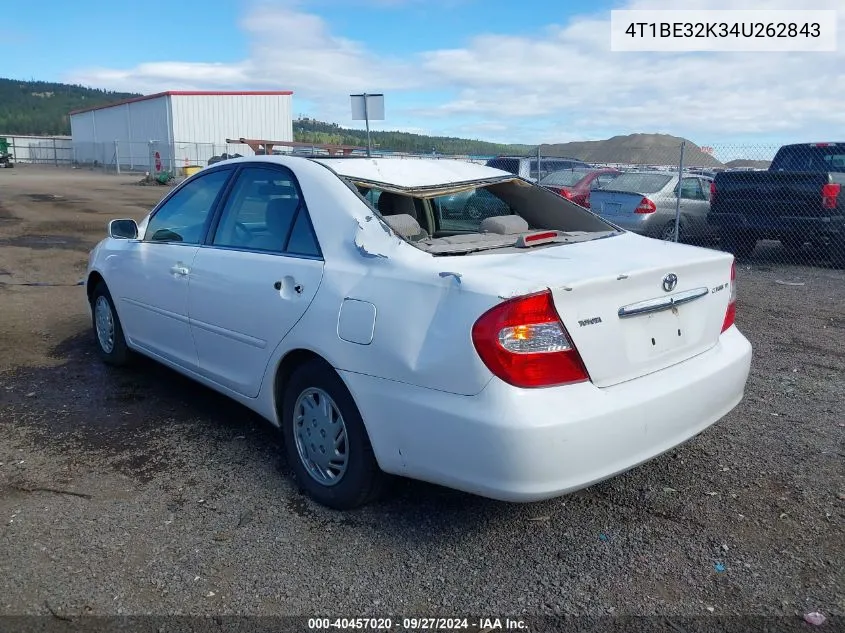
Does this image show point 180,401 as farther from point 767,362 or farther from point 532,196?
point 767,362

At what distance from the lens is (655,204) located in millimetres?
11648

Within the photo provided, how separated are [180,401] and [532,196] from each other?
263 cm

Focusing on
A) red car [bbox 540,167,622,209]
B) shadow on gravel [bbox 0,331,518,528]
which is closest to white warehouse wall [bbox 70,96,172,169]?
red car [bbox 540,167,622,209]

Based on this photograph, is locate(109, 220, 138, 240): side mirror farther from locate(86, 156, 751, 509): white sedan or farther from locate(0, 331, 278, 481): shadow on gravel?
locate(0, 331, 278, 481): shadow on gravel

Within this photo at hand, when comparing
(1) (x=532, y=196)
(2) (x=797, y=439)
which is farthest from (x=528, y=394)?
(2) (x=797, y=439)

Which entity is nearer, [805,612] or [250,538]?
[805,612]

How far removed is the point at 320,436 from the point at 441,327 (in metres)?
0.97

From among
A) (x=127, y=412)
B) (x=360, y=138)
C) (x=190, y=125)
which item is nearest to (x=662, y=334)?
(x=127, y=412)

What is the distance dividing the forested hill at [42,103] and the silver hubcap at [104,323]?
10595 centimetres

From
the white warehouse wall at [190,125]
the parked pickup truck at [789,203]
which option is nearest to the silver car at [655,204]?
the parked pickup truck at [789,203]

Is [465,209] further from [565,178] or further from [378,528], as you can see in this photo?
[565,178]

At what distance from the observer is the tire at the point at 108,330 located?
521 centimetres

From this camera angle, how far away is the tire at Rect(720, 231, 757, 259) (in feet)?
37.5

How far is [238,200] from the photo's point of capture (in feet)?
13.2
